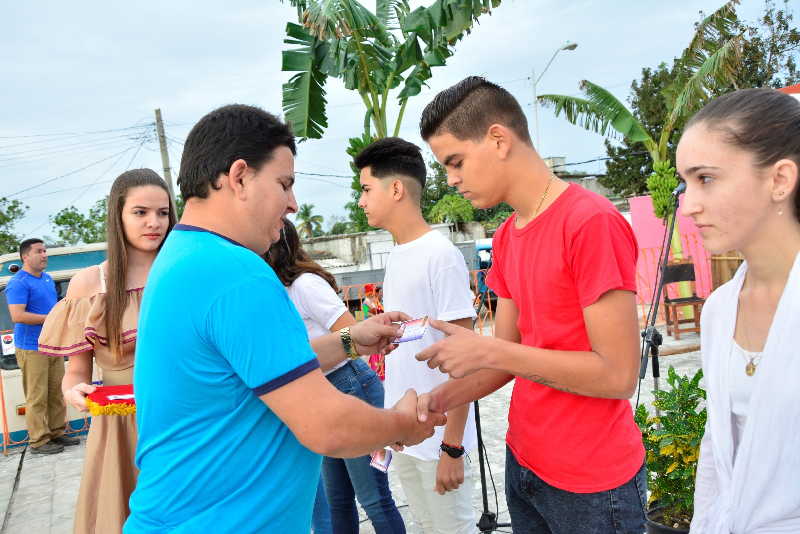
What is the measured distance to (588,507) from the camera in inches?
69.1

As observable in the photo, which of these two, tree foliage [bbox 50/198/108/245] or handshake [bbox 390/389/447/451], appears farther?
tree foliage [bbox 50/198/108/245]

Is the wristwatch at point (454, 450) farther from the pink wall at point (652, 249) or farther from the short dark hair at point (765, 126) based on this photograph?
the pink wall at point (652, 249)

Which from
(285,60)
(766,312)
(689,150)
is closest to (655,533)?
(766,312)

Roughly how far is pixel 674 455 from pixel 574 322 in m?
1.68

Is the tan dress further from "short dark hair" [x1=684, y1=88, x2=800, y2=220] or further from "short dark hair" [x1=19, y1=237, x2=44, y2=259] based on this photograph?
"short dark hair" [x1=19, y1=237, x2=44, y2=259]

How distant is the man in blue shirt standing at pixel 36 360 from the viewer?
22.5 ft

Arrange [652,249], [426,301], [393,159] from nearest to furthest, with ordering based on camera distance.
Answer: [426,301] → [393,159] → [652,249]

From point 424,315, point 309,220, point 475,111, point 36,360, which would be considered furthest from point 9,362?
point 309,220

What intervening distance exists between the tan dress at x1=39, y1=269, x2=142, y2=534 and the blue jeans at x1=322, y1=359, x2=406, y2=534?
3.29ft

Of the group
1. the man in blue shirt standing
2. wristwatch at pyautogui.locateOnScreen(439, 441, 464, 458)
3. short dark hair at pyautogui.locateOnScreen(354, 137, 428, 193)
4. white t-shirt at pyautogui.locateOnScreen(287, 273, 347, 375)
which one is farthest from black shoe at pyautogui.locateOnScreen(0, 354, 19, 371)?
wristwatch at pyautogui.locateOnScreen(439, 441, 464, 458)

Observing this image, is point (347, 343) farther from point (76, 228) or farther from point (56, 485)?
point (76, 228)

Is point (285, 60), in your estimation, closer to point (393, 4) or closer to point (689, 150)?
point (393, 4)

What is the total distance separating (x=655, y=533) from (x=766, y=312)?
203 cm

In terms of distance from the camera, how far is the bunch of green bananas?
12.2 meters
